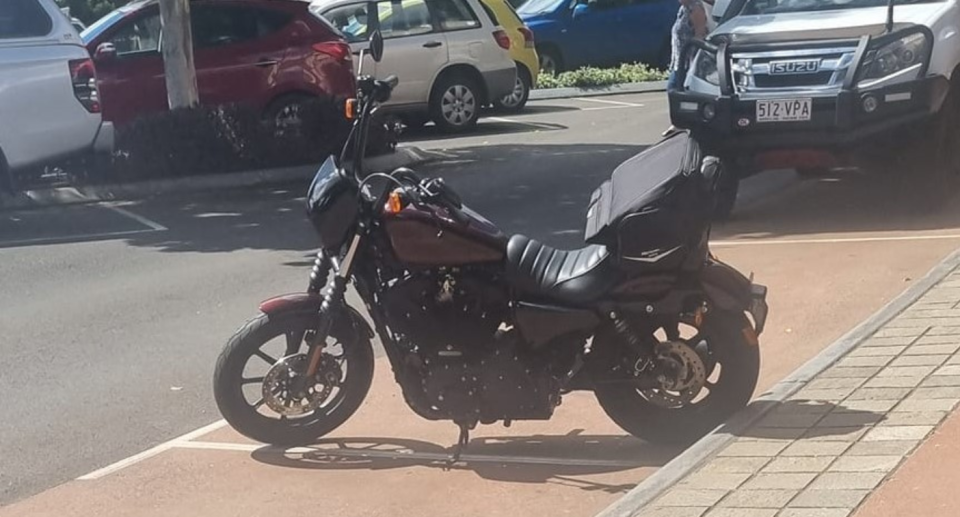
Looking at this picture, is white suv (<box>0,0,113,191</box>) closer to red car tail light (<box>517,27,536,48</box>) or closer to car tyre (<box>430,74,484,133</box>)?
car tyre (<box>430,74,484,133</box>)

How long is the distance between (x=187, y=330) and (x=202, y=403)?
63.8 inches

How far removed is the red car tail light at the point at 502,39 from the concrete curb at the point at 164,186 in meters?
4.38

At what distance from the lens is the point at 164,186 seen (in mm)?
15453

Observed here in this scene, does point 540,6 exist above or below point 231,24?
below

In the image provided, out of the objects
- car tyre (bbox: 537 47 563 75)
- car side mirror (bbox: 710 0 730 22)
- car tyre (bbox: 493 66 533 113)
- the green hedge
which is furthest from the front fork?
car tyre (bbox: 537 47 563 75)

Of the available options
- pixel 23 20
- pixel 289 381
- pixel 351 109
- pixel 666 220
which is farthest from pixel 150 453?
pixel 23 20

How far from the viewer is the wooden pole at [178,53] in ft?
52.7

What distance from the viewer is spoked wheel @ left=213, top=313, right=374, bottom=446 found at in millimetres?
6836

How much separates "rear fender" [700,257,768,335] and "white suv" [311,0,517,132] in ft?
44.3

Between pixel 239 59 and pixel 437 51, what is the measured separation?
3.53m

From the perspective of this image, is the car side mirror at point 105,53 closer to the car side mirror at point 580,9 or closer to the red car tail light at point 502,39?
the red car tail light at point 502,39

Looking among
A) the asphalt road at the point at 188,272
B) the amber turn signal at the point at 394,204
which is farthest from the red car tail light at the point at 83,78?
the amber turn signal at the point at 394,204

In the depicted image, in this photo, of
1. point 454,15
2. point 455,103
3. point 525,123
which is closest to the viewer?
point 455,103

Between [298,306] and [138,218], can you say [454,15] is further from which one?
[298,306]
